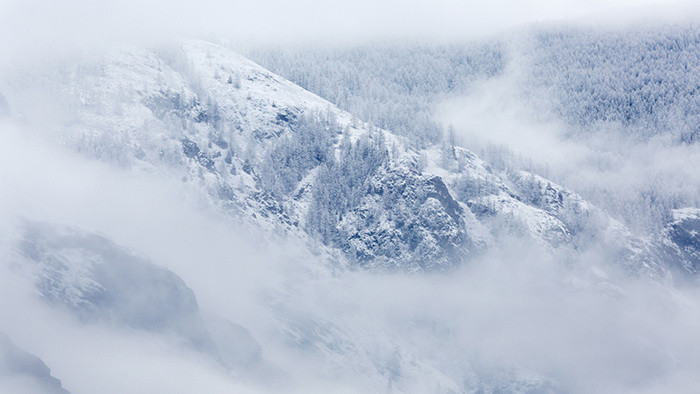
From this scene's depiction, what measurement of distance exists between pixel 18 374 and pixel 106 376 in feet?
73.4

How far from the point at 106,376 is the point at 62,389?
49.3ft

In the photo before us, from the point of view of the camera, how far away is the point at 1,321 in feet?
631

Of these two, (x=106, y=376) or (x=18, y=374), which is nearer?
(x=18, y=374)

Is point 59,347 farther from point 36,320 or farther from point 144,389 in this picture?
point 144,389

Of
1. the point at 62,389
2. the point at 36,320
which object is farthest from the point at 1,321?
the point at 62,389

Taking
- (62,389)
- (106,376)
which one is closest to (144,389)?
(106,376)

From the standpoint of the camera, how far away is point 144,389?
19800 cm

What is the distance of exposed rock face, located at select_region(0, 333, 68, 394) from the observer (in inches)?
6909

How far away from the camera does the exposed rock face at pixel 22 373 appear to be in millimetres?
175500

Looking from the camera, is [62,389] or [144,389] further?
[144,389]

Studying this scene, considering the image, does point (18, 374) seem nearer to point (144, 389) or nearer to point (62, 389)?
point (62, 389)

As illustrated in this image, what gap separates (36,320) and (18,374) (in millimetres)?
23026

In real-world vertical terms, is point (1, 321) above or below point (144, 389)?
above

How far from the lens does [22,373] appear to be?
178125 mm
